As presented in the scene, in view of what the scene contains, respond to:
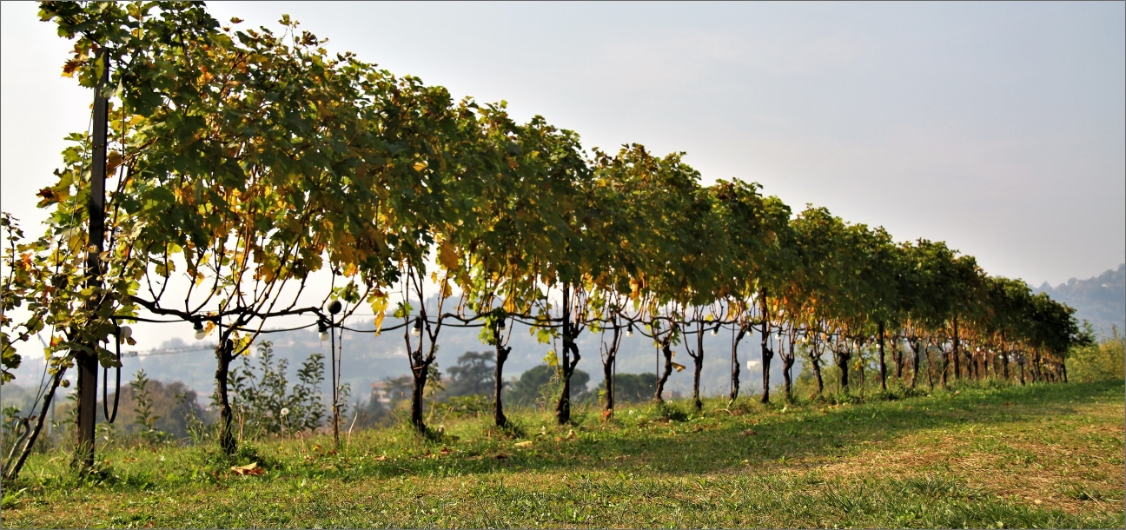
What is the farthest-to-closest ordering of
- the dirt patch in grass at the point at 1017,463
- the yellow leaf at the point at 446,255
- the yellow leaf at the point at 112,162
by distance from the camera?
the yellow leaf at the point at 446,255 → the yellow leaf at the point at 112,162 → the dirt patch in grass at the point at 1017,463

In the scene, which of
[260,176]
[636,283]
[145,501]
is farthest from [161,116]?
[636,283]

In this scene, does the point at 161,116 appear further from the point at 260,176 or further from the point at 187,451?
the point at 187,451

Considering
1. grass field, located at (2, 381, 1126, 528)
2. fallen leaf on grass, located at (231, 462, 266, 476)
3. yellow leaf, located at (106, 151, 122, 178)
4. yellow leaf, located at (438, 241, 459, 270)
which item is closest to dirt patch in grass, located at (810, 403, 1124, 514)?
grass field, located at (2, 381, 1126, 528)

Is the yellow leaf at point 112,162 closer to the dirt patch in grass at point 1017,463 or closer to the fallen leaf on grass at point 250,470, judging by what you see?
the fallen leaf on grass at point 250,470

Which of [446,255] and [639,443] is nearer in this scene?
[446,255]

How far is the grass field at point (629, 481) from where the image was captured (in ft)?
14.9

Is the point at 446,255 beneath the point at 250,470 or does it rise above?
above

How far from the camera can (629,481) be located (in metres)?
5.71

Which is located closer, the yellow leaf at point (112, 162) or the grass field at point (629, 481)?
the grass field at point (629, 481)

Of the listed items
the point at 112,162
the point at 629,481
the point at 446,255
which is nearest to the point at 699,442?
the point at 629,481

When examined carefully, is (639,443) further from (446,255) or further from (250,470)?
(250,470)

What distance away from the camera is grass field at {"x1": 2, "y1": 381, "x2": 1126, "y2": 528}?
454 centimetres

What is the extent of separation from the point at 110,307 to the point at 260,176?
5.15 ft

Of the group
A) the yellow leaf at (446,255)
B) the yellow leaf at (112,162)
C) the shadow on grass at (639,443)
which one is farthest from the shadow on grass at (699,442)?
the yellow leaf at (112,162)
